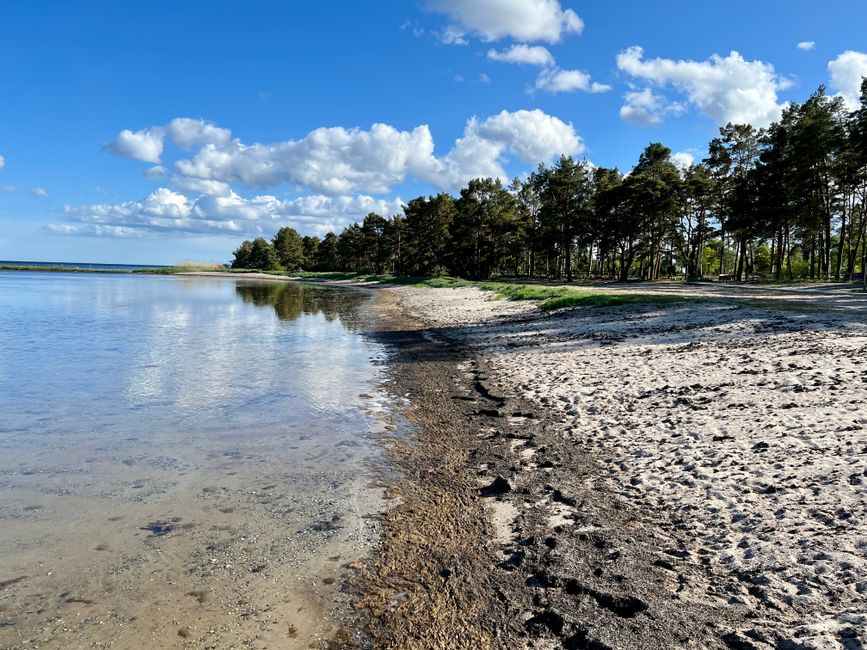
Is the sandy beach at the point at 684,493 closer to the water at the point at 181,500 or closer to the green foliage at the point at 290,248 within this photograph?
the water at the point at 181,500

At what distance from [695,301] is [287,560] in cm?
2286

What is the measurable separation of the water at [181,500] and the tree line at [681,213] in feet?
120

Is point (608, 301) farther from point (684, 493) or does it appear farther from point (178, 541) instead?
point (178, 541)

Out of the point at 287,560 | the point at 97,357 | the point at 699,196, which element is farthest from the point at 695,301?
the point at 699,196

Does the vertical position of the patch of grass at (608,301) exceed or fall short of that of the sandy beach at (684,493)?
it exceeds it

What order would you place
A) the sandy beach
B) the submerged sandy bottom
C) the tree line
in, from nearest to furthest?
the sandy beach < the submerged sandy bottom < the tree line

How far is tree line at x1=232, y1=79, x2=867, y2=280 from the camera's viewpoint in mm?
44844

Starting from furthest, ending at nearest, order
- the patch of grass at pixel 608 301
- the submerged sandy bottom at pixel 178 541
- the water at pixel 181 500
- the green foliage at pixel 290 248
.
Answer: the green foliage at pixel 290 248 → the patch of grass at pixel 608 301 → the water at pixel 181 500 → the submerged sandy bottom at pixel 178 541

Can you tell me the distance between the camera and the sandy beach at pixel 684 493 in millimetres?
4430

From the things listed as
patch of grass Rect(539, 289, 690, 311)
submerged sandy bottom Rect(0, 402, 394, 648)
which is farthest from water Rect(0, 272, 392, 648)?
patch of grass Rect(539, 289, 690, 311)

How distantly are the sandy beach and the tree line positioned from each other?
2911 cm

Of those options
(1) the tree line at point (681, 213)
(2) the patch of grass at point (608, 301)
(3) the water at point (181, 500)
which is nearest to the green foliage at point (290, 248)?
(1) the tree line at point (681, 213)

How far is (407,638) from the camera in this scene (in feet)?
14.8

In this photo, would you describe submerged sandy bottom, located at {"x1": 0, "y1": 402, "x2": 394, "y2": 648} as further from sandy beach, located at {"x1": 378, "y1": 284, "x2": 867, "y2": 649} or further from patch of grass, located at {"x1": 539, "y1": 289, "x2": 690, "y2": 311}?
patch of grass, located at {"x1": 539, "y1": 289, "x2": 690, "y2": 311}
